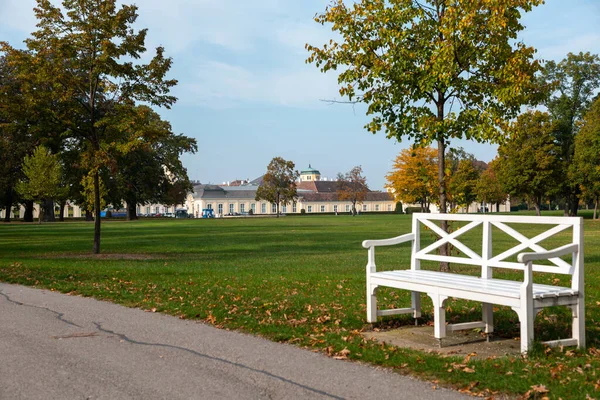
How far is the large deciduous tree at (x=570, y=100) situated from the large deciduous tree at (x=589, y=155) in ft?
14.0

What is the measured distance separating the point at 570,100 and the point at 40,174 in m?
50.3

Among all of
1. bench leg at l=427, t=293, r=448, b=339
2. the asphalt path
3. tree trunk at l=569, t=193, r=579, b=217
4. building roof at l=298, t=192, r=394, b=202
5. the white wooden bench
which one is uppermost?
building roof at l=298, t=192, r=394, b=202

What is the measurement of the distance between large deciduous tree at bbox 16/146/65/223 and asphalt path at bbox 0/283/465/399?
2024 inches

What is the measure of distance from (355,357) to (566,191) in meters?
62.9

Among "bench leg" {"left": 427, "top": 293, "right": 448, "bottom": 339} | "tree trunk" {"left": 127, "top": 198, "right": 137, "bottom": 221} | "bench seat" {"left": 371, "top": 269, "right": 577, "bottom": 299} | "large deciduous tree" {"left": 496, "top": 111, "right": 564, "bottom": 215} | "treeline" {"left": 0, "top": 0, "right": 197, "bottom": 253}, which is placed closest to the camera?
"bench seat" {"left": 371, "top": 269, "right": 577, "bottom": 299}

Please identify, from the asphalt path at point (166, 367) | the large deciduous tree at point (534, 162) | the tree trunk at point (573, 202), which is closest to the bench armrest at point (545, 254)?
the asphalt path at point (166, 367)

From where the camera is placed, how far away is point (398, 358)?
5891 millimetres

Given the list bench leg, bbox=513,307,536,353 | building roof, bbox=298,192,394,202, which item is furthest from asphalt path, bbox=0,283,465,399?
building roof, bbox=298,192,394,202

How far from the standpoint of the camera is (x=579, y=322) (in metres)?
6.07

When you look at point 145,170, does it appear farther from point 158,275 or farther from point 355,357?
point 355,357

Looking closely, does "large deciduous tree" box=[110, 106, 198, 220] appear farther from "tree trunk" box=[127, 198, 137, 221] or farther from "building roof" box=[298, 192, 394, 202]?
"building roof" box=[298, 192, 394, 202]

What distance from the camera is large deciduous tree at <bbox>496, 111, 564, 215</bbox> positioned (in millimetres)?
→ 61500

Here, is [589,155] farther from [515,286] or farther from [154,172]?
[515,286]

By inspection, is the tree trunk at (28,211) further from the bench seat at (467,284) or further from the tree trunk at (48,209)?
the bench seat at (467,284)
